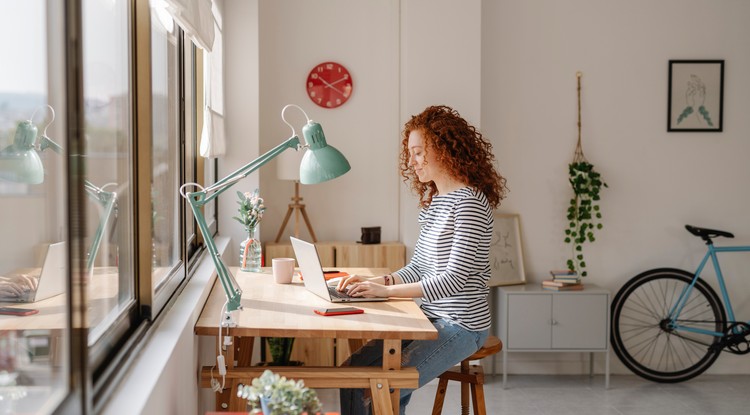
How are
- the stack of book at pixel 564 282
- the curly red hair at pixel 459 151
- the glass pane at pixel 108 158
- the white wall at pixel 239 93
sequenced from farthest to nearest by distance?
1. the stack of book at pixel 564 282
2. the white wall at pixel 239 93
3. the curly red hair at pixel 459 151
4. the glass pane at pixel 108 158

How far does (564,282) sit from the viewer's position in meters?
5.18

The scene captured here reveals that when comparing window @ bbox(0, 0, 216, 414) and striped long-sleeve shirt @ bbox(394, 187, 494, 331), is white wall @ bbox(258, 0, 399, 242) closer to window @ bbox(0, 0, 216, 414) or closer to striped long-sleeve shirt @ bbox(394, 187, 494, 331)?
striped long-sleeve shirt @ bbox(394, 187, 494, 331)

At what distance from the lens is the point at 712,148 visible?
5547 millimetres

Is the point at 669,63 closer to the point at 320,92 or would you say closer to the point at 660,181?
the point at 660,181

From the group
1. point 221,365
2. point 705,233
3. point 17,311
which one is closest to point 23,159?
point 17,311

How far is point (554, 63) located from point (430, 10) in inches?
37.7

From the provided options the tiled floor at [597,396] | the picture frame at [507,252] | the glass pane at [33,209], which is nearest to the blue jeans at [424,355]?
the tiled floor at [597,396]

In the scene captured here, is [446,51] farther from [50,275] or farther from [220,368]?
[50,275]

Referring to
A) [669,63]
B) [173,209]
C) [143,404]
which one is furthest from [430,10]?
[143,404]

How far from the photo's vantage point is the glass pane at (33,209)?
3.69 ft

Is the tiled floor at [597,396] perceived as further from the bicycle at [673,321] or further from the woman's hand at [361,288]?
the woman's hand at [361,288]

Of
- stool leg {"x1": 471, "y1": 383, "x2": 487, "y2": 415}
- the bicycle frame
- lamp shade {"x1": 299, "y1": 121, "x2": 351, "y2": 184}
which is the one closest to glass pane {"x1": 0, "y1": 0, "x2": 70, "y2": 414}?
lamp shade {"x1": 299, "y1": 121, "x2": 351, "y2": 184}

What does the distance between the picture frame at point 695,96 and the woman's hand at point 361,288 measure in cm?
335

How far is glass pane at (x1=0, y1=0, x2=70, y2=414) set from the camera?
1124 mm
